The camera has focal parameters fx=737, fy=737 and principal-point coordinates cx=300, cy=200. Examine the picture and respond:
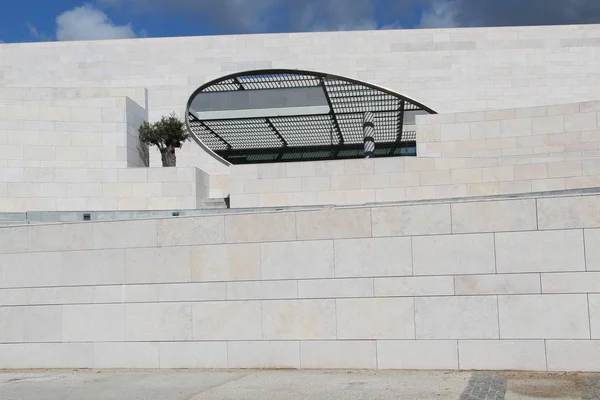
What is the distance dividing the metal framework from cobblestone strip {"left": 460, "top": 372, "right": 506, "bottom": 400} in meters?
22.2

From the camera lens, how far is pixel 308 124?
3716 cm

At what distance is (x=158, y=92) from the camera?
32.1 metres

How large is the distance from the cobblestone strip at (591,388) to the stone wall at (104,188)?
1580 centimetres

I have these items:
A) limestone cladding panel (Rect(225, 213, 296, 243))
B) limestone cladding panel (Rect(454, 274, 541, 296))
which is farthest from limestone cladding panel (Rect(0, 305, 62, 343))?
limestone cladding panel (Rect(454, 274, 541, 296))

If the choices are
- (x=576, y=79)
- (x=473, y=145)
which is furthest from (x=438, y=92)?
(x=473, y=145)

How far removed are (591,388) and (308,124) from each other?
29.5 m

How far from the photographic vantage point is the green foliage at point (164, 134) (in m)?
26.4

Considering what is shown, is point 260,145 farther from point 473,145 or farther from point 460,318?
point 460,318

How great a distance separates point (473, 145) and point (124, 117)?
11597mm

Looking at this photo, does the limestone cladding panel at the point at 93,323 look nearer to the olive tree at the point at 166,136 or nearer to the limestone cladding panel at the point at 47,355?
the limestone cladding panel at the point at 47,355

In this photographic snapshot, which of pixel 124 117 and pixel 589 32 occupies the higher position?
pixel 589 32

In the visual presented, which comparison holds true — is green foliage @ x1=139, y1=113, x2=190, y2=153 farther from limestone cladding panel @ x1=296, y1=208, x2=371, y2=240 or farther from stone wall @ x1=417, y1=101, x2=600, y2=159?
limestone cladding panel @ x1=296, y1=208, x2=371, y2=240

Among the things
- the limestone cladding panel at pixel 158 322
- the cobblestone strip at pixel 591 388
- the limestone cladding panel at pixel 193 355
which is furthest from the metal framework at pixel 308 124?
the cobblestone strip at pixel 591 388

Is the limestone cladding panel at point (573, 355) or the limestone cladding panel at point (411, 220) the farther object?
the limestone cladding panel at point (411, 220)
